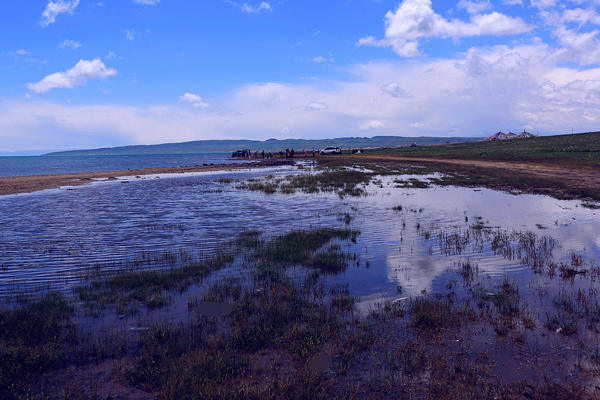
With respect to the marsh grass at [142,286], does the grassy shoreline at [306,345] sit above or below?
below

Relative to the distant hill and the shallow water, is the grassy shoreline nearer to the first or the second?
the shallow water

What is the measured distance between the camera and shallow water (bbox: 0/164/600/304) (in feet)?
35.6

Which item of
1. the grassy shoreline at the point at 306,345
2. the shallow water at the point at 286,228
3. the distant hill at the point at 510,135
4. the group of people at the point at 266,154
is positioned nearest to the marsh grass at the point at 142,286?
the grassy shoreline at the point at 306,345

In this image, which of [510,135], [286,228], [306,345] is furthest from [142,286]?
[510,135]

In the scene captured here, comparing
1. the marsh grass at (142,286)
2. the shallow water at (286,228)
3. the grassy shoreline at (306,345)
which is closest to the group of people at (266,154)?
the shallow water at (286,228)

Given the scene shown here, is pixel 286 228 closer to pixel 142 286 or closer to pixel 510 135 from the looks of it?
pixel 142 286

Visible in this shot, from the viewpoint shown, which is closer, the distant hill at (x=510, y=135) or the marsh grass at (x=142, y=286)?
the marsh grass at (x=142, y=286)

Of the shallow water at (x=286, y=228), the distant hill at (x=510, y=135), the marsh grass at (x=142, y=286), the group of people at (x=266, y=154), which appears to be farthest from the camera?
the distant hill at (x=510, y=135)

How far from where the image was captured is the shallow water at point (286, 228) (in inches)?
427

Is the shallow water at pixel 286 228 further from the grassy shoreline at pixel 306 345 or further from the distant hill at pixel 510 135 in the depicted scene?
the distant hill at pixel 510 135

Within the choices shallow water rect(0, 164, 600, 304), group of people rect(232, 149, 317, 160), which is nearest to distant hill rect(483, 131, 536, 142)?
group of people rect(232, 149, 317, 160)

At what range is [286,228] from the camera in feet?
56.3

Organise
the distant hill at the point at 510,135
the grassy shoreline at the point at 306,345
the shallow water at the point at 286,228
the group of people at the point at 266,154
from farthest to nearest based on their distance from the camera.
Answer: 1. the distant hill at the point at 510,135
2. the group of people at the point at 266,154
3. the shallow water at the point at 286,228
4. the grassy shoreline at the point at 306,345

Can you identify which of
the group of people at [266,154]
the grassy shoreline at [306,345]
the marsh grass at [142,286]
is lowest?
the grassy shoreline at [306,345]
